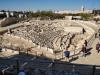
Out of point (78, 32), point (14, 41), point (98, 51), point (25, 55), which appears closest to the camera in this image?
point (98, 51)

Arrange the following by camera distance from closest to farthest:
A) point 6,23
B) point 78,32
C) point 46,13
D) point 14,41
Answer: point 14,41, point 78,32, point 6,23, point 46,13

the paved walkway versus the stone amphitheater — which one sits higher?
the paved walkway

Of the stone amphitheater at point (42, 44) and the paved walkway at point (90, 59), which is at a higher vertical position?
the paved walkway at point (90, 59)

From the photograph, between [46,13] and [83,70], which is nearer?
[83,70]

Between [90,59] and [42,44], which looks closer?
[90,59]

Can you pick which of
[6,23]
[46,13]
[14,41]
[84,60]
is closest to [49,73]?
[84,60]

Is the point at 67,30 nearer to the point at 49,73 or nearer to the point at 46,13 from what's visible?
the point at 49,73

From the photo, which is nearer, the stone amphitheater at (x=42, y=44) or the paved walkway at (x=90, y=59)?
the paved walkway at (x=90, y=59)

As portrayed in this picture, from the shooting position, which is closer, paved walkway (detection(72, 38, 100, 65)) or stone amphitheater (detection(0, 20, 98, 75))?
paved walkway (detection(72, 38, 100, 65))

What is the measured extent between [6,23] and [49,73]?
36.3 metres

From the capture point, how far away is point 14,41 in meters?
23.8

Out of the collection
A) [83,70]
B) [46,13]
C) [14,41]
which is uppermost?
[46,13]

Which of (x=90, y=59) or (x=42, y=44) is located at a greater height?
(x=90, y=59)

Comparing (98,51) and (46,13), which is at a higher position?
(46,13)
